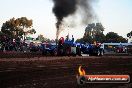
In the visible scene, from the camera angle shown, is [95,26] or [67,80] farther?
[95,26]

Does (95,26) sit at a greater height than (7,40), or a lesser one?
greater

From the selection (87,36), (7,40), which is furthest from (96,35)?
(7,40)

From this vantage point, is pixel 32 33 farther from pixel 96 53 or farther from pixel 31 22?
pixel 96 53

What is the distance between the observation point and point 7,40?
34.2 meters

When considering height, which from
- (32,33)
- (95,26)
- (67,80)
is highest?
(95,26)

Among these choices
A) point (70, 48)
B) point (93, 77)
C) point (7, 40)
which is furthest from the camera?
point (7, 40)

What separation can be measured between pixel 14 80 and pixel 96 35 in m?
125

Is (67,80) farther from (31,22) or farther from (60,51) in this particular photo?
(31,22)

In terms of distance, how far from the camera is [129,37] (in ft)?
424

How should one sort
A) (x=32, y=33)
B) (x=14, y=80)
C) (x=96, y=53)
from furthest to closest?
(x=32, y=33) < (x=96, y=53) < (x=14, y=80)

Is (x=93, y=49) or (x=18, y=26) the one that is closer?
(x=93, y=49)

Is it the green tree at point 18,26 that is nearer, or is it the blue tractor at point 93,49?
the blue tractor at point 93,49

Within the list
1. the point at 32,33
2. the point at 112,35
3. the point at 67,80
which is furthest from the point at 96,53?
the point at 112,35

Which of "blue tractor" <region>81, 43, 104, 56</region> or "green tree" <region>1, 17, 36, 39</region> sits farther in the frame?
"green tree" <region>1, 17, 36, 39</region>
